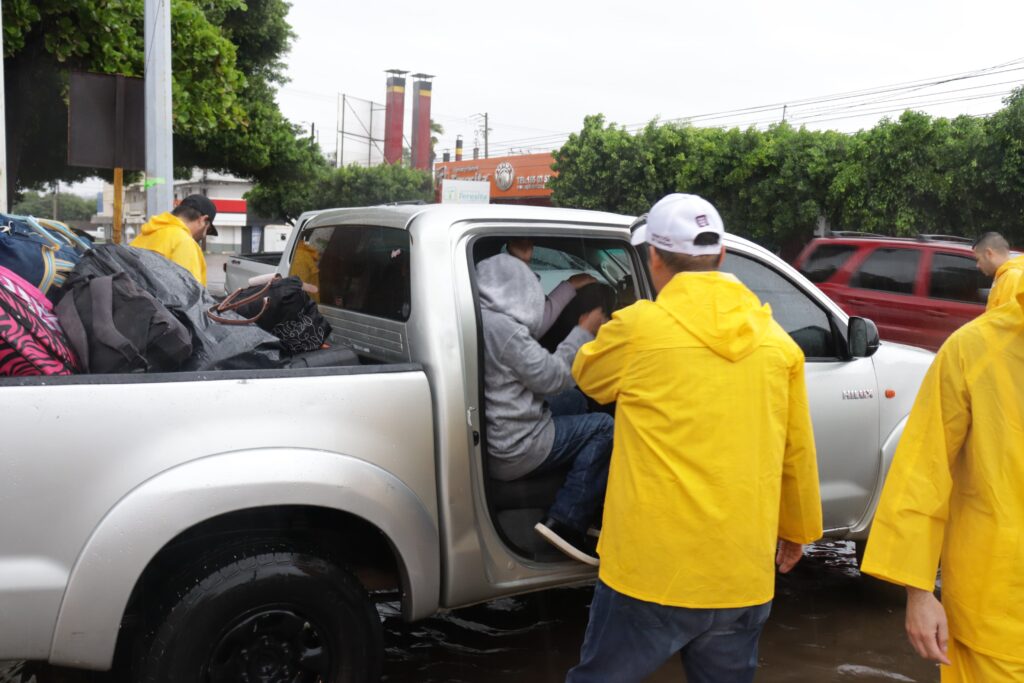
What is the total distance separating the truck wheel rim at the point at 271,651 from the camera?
2691mm

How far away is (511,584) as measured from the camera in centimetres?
321

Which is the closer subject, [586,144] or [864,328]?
[864,328]

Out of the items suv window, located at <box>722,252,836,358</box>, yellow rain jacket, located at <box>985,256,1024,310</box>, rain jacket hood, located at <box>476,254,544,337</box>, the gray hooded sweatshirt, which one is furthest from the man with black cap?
yellow rain jacket, located at <box>985,256,1024,310</box>

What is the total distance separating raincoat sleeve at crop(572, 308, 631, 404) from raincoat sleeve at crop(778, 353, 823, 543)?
428 mm

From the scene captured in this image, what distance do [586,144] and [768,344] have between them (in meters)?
31.5

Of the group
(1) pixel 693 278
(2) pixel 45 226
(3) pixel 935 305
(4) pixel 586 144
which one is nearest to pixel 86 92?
(2) pixel 45 226

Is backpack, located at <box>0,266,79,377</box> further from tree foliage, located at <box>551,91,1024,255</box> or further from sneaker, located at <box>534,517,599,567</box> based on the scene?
tree foliage, located at <box>551,91,1024,255</box>

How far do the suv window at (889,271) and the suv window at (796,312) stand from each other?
6.45 meters

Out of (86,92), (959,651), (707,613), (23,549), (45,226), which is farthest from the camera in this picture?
(86,92)

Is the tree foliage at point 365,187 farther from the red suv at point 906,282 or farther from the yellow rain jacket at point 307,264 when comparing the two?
the yellow rain jacket at point 307,264

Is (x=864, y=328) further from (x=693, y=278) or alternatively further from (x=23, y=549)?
(x=23, y=549)

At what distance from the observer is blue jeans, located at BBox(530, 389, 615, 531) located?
3.29m

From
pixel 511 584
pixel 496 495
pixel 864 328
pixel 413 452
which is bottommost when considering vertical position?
pixel 511 584

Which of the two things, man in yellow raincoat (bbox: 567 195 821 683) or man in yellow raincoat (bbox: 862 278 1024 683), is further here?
man in yellow raincoat (bbox: 567 195 821 683)
